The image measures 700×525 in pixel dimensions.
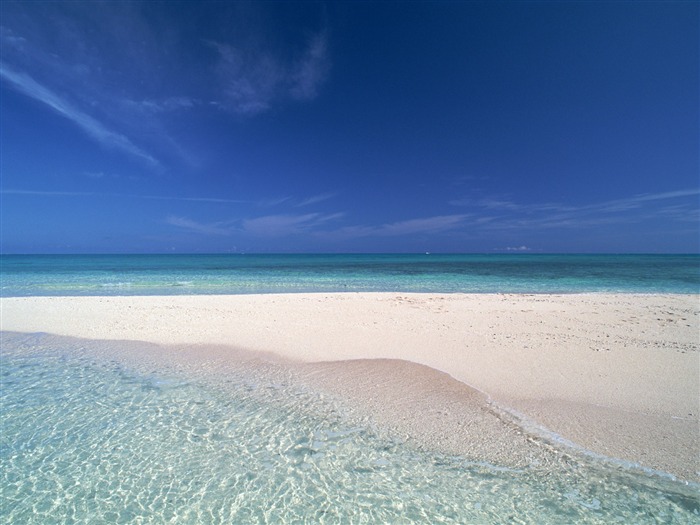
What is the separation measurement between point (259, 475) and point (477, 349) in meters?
6.96

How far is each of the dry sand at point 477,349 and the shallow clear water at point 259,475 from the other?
2.45ft

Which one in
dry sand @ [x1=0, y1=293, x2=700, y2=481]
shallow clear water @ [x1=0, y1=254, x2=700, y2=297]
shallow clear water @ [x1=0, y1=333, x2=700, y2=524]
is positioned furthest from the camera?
shallow clear water @ [x1=0, y1=254, x2=700, y2=297]

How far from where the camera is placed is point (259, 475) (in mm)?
4375

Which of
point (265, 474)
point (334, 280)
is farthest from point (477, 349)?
point (334, 280)

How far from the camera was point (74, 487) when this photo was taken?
416 centimetres

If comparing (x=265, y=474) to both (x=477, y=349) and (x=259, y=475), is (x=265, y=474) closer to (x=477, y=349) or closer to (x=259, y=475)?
(x=259, y=475)

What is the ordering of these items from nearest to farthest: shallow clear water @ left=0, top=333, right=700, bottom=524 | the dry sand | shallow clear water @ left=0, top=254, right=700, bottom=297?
1. shallow clear water @ left=0, top=333, right=700, bottom=524
2. the dry sand
3. shallow clear water @ left=0, top=254, right=700, bottom=297

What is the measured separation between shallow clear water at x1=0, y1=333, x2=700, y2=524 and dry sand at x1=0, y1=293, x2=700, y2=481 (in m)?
0.75

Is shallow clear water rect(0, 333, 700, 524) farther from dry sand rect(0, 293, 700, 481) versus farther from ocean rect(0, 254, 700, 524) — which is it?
dry sand rect(0, 293, 700, 481)

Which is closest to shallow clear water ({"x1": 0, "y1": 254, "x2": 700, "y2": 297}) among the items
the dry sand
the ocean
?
the dry sand

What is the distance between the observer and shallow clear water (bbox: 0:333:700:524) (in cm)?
380

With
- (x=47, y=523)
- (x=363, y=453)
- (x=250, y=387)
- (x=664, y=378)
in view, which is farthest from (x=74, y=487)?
(x=664, y=378)

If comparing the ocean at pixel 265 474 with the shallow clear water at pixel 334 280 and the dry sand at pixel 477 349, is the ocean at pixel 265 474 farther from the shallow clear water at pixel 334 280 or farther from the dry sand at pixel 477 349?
the shallow clear water at pixel 334 280

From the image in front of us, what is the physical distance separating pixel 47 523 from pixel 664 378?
426 inches
